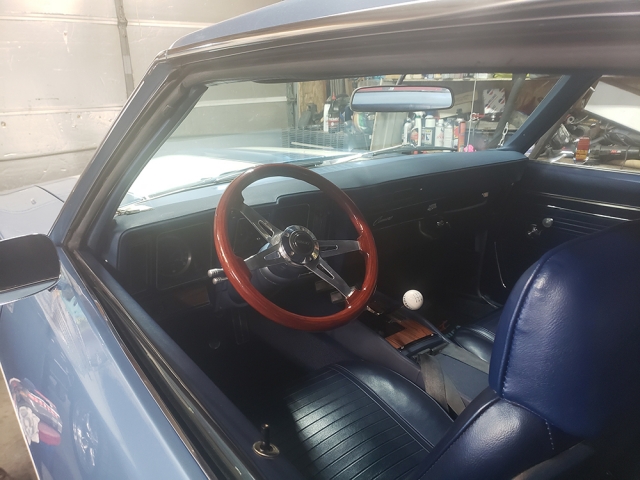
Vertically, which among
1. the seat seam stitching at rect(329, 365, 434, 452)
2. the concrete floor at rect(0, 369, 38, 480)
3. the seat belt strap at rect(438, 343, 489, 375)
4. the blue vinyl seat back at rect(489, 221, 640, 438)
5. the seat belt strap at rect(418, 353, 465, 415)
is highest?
the blue vinyl seat back at rect(489, 221, 640, 438)

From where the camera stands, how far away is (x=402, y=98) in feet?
6.49

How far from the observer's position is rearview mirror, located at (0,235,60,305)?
1118 millimetres

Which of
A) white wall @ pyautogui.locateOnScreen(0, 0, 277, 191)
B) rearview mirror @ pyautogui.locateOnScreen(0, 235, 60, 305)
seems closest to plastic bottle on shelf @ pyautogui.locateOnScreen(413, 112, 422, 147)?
rearview mirror @ pyautogui.locateOnScreen(0, 235, 60, 305)

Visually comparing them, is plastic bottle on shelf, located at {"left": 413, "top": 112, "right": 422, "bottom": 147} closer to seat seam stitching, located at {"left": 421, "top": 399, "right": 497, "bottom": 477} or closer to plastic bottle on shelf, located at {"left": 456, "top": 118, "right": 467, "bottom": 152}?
plastic bottle on shelf, located at {"left": 456, "top": 118, "right": 467, "bottom": 152}

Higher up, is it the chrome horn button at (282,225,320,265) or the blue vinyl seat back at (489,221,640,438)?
the blue vinyl seat back at (489,221,640,438)

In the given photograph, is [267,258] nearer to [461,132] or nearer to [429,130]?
[429,130]

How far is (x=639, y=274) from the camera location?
0.76m

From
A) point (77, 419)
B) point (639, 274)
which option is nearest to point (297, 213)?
point (77, 419)

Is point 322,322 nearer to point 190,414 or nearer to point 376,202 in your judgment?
point 190,414

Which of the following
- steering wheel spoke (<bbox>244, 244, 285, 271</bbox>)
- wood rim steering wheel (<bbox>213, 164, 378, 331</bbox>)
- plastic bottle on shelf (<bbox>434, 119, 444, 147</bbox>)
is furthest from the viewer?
plastic bottle on shelf (<bbox>434, 119, 444, 147</bbox>)

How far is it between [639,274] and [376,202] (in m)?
1.34

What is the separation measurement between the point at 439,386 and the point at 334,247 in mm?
583

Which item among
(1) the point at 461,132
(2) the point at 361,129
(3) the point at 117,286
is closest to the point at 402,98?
(2) the point at 361,129

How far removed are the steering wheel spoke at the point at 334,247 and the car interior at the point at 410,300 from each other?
12 millimetres
